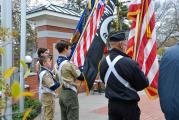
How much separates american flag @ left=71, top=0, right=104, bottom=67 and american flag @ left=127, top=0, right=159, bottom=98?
1.03 metres

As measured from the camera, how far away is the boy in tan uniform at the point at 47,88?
666cm

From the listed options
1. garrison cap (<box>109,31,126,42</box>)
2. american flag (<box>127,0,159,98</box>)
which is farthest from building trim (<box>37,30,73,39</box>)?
garrison cap (<box>109,31,126,42</box>)

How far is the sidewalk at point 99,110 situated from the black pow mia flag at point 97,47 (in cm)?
367

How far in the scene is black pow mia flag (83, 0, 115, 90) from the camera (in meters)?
6.16

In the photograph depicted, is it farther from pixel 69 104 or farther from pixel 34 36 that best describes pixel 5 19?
pixel 34 36

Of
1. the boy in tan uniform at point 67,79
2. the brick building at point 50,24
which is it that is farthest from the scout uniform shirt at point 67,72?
the brick building at point 50,24

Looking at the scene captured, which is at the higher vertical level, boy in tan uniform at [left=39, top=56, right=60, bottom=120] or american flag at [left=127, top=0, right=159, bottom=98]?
american flag at [left=127, top=0, right=159, bottom=98]

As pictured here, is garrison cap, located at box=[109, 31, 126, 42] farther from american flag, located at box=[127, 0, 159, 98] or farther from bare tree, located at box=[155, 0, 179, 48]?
bare tree, located at box=[155, 0, 179, 48]

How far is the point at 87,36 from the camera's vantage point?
22.7ft

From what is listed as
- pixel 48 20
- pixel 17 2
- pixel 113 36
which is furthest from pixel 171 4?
pixel 113 36

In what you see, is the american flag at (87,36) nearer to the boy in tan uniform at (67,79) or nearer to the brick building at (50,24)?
the boy in tan uniform at (67,79)

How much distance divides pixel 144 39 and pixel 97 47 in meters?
0.96

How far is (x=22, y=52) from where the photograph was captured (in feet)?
26.5

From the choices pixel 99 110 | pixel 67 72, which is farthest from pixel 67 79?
pixel 99 110
